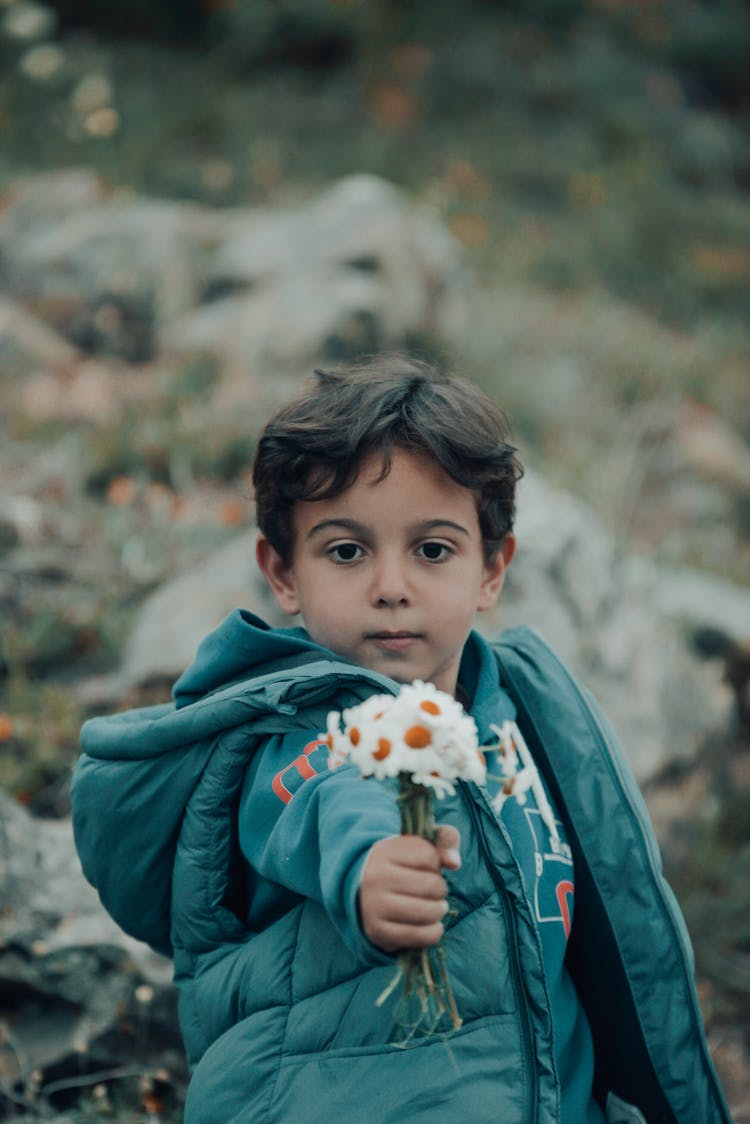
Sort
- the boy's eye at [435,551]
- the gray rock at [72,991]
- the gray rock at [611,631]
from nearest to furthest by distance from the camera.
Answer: the boy's eye at [435,551]
the gray rock at [72,991]
the gray rock at [611,631]

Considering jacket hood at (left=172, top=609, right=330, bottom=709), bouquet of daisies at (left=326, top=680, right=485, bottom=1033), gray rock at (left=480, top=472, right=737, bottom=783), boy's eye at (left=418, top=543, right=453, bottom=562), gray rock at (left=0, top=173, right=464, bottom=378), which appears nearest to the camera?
bouquet of daisies at (left=326, top=680, right=485, bottom=1033)

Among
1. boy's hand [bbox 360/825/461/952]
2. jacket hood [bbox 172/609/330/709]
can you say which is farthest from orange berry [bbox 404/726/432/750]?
jacket hood [bbox 172/609/330/709]

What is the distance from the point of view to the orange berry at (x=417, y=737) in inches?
52.6

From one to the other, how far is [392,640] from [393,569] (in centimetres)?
13

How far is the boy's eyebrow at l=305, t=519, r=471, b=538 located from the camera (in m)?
1.97

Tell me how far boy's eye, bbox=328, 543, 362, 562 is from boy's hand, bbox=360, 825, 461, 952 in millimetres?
693

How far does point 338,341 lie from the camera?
522 centimetres

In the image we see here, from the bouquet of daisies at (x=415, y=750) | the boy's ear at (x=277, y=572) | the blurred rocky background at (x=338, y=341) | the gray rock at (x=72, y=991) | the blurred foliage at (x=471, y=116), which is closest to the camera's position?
the bouquet of daisies at (x=415, y=750)

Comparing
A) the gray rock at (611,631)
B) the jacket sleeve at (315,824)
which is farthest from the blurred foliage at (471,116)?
the jacket sleeve at (315,824)

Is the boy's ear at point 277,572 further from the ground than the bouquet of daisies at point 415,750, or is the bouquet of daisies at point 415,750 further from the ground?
the boy's ear at point 277,572

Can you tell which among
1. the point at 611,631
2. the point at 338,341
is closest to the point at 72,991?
the point at 611,631

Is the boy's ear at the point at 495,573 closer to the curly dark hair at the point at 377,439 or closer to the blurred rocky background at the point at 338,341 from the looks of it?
the curly dark hair at the point at 377,439

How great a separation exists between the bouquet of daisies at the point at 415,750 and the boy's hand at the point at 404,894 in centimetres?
2

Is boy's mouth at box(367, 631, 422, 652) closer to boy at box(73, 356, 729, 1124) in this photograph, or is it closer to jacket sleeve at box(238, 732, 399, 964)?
boy at box(73, 356, 729, 1124)
